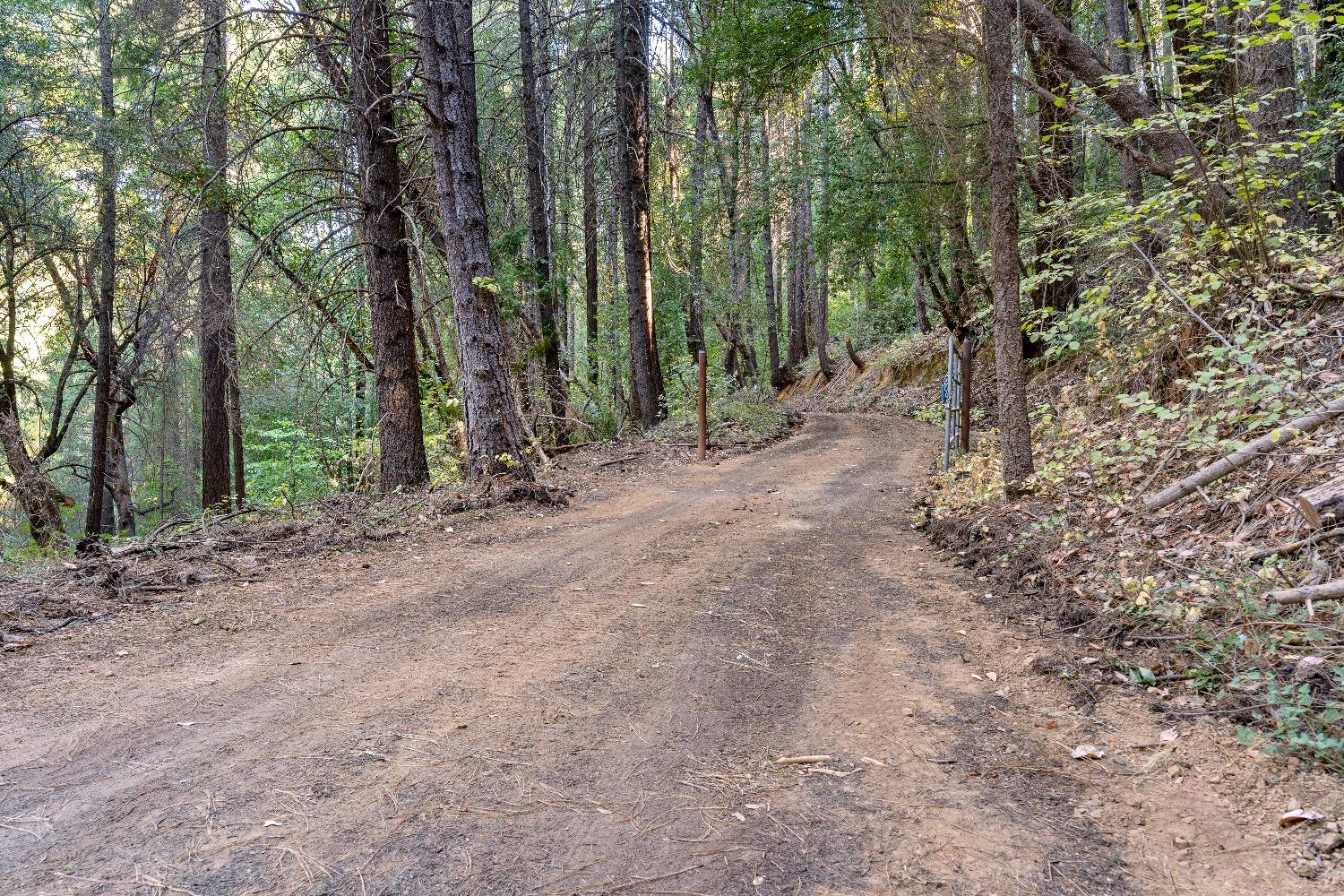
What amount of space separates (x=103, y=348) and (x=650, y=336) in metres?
10.3

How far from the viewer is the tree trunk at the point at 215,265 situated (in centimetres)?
823

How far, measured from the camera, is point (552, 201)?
1535 centimetres

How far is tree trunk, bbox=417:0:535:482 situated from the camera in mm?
8094

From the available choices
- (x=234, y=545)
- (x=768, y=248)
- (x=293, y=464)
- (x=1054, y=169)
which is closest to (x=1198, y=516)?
(x=1054, y=169)

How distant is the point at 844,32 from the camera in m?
12.8

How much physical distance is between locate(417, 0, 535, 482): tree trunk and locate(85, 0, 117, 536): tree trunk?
7750 millimetres

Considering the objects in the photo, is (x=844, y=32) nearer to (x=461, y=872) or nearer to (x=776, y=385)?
(x=461, y=872)

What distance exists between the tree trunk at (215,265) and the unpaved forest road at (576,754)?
210 inches

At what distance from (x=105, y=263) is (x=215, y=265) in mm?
6500

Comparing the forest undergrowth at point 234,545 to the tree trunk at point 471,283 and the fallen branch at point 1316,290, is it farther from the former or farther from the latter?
the fallen branch at point 1316,290

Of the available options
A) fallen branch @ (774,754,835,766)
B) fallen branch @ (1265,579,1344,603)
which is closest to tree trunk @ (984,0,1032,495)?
fallen branch @ (1265,579,1344,603)

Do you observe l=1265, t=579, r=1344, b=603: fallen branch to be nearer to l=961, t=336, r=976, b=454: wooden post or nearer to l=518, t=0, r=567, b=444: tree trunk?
l=961, t=336, r=976, b=454: wooden post

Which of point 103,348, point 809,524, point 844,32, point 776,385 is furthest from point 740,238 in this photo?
point 809,524

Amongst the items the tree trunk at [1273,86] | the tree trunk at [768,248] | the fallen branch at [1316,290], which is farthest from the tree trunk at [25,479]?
the tree trunk at [1273,86]
